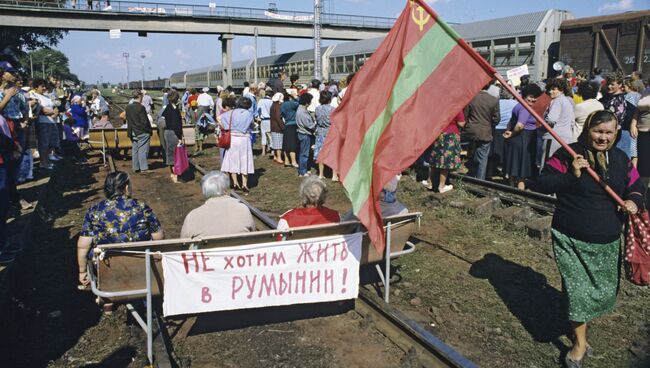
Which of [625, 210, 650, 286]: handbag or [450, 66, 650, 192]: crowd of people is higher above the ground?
[450, 66, 650, 192]: crowd of people

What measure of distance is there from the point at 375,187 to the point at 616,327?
8.58 feet

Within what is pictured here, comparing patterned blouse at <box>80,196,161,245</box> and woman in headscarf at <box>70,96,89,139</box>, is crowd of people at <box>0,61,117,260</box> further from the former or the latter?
patterned blouse at <box>80,196,161,245</box>

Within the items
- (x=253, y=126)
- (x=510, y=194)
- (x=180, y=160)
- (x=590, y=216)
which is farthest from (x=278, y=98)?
(x=590, y=216)

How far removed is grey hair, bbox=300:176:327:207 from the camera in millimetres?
4691

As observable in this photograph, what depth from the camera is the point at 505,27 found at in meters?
17.5

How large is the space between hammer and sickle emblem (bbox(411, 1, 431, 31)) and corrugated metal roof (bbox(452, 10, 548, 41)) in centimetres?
1424

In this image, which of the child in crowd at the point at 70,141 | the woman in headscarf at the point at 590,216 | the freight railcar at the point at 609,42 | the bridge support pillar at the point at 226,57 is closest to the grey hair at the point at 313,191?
the woman in headscarf at the point at 590,216

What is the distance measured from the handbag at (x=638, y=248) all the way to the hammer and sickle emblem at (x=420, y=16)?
209 centimetres

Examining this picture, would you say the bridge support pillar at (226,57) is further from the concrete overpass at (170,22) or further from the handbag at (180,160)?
the handbag at (180,160)

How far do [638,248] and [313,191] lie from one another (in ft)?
8.50

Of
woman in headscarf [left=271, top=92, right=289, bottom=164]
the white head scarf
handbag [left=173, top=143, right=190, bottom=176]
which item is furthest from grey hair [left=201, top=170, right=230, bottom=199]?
the white head scarf

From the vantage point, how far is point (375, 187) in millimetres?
3916

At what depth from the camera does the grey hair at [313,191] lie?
4691 mm

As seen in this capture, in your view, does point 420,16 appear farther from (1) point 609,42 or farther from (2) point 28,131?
(1) point 609,42
